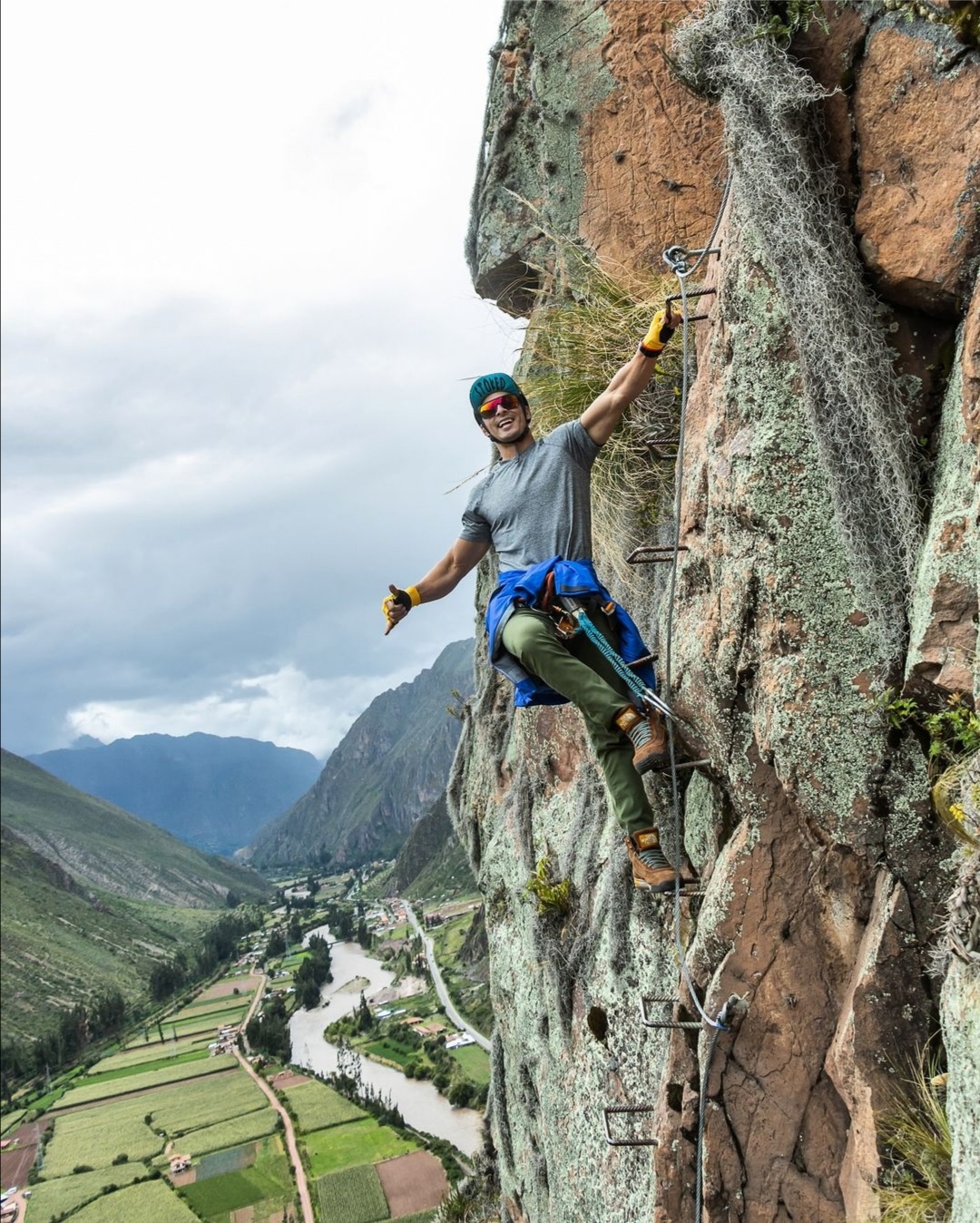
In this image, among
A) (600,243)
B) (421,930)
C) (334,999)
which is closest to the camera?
(600,243)

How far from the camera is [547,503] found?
6.15m

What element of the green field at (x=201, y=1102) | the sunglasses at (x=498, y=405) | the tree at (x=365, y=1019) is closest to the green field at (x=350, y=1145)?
the green field at (x=201, y=1102)

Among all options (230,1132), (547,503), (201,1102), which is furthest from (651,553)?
(201,1102)

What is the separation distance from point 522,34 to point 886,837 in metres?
9.53

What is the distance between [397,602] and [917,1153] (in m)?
4.72

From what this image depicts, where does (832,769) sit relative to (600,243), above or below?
below

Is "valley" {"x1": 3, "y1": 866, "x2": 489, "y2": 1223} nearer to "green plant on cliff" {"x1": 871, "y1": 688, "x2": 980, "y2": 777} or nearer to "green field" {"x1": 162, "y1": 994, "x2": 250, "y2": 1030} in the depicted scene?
"green field" {"x1": 162, "y1": 994, "x2": 250, "y2": 1030}

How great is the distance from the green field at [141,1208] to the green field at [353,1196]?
9.48m

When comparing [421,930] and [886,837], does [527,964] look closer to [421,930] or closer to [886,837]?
[886,837]

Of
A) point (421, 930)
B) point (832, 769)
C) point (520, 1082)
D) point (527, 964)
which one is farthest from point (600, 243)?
point (421, 930)

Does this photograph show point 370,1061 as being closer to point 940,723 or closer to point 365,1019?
point 365,1019

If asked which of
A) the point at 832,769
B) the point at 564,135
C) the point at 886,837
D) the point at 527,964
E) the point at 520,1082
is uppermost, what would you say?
the point at 564,135

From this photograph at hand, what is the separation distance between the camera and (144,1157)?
74625 millimetres

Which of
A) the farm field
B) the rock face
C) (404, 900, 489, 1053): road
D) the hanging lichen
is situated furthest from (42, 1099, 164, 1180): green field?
the hanging lichen
